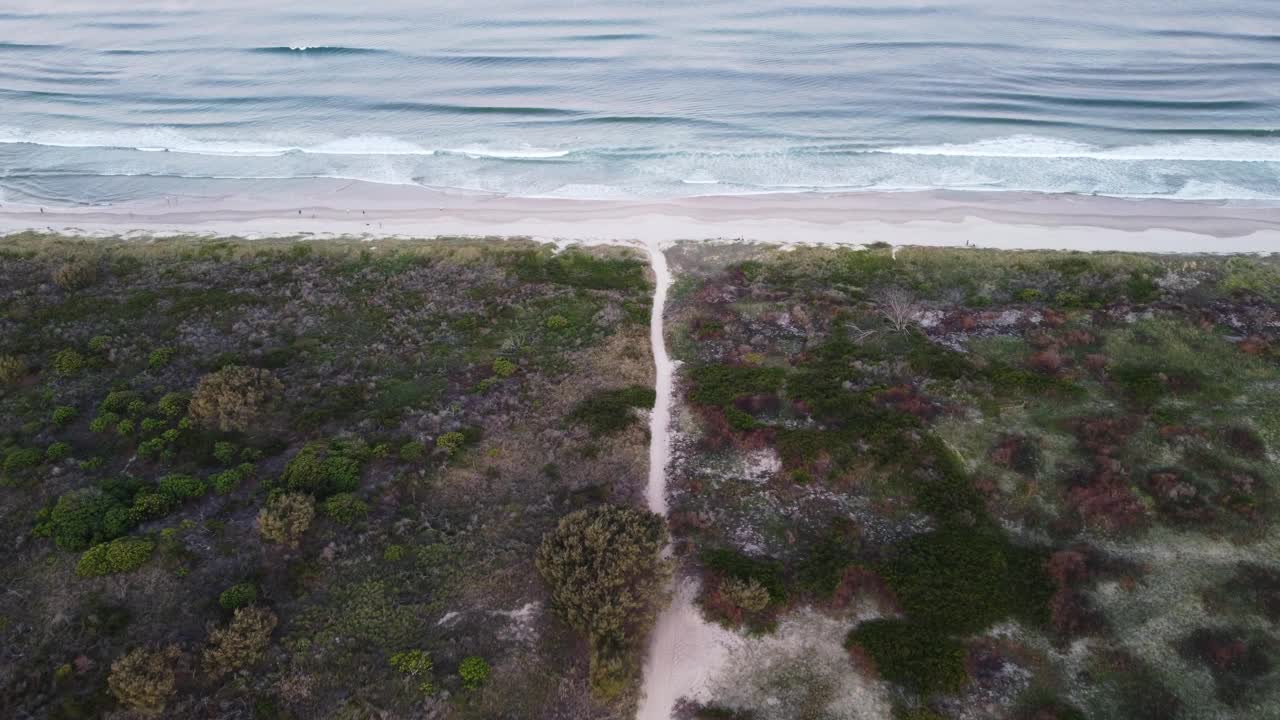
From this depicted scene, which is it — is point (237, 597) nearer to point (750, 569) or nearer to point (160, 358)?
point (160, 358)

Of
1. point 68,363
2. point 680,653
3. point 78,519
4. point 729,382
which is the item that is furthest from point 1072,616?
point 68,363

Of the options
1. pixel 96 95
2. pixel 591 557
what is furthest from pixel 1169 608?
pixel 96 95

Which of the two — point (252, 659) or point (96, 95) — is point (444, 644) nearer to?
point (252, 659)

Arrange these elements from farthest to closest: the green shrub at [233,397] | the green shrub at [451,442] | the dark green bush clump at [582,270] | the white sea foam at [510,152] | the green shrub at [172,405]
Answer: the white sea foam at [510,152] → the dark green bush clump at [582,270] → the green shrub at [172,405] → the green shrub at [233,397] → the green shrub at [451,442]

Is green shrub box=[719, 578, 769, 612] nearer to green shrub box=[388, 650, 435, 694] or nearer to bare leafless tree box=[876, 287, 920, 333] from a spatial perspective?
green shrub box=[388, 650, 435, 694]

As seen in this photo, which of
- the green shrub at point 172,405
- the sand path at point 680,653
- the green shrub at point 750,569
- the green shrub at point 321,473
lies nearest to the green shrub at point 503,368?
the green shrub at point 321,473

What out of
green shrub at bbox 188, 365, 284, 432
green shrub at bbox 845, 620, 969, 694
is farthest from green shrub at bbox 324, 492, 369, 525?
green shrub at bbox 845, 620, 969, 694

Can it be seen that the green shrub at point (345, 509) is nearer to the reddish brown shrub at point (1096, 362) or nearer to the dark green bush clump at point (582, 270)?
the dark green bush clump at point (582, 270)
